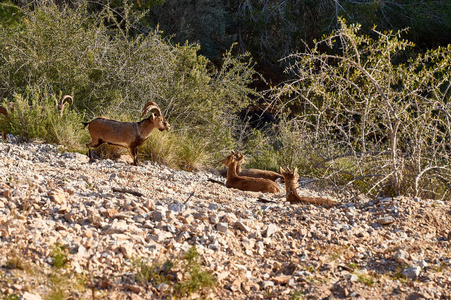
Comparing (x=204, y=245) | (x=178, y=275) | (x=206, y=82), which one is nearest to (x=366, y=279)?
(x=204, y=245)

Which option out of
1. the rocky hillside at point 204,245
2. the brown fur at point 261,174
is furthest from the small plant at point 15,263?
the brown fur at point 261,174

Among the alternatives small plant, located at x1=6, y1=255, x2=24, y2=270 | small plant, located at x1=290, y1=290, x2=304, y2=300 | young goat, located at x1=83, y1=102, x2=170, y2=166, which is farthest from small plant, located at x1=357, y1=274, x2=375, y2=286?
young goat, located at x1=83, y1=102, x2=170, y2=166

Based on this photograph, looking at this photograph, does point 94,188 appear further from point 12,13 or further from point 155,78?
point 12,13

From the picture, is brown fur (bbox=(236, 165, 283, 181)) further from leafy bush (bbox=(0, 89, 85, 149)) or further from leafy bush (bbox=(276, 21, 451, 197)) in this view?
leafy bush (bbox=(0, 89, 85, 149))

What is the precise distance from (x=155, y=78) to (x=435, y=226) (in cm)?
741

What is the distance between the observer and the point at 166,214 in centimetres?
454

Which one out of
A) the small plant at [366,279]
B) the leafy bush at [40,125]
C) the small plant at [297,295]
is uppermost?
the small plant at [297,295]

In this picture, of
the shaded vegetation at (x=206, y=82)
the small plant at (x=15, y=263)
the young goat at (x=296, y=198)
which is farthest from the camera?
the shaded vegetation at (x=206, y=82)

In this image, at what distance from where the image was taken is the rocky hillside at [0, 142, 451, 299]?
3.34 metres

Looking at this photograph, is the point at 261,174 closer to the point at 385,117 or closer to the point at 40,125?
the point at 385,117

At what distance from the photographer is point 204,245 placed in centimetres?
406

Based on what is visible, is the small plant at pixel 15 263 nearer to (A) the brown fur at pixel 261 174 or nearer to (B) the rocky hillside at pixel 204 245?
(B) the rocky hillside at pixel 204 245

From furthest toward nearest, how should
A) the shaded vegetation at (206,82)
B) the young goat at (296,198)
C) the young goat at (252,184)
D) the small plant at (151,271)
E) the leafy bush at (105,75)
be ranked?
the leafy bush at (105,75), the young goat at (252,184), the shaded vegetation at (206,82), the young goat at (296,198), the small plant at (151,271)

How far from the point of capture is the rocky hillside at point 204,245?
3.34 meters
